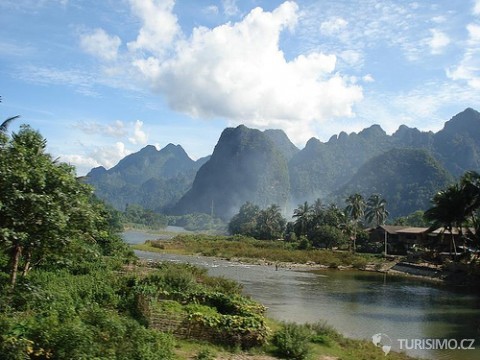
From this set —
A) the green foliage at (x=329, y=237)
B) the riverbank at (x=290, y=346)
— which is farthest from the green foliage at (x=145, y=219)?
the riverbank at (x=290, y=346)

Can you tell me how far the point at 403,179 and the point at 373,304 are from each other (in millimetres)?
144666

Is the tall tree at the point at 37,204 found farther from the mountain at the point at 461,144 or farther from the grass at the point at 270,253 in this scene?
the mountain at the point at 461,144

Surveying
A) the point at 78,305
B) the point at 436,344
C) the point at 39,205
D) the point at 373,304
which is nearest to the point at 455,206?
the point at 373,304

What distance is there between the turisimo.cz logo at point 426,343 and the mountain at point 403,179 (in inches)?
4949

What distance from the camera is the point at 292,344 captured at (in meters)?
13.1

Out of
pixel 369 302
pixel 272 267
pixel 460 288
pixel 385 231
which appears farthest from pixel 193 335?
pixel 385 231

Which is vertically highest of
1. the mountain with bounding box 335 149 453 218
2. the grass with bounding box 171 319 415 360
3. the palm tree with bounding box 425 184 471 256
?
the mountain with bounding box 335 149 453 218

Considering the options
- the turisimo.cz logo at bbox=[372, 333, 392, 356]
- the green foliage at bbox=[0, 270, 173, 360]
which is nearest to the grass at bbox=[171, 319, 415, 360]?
the turisimo.cz logo at bbox=[372, 333, 392, 356]

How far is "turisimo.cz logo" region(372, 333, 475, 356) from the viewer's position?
19.9 meters

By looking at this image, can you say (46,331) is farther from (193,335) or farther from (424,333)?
(424,333)

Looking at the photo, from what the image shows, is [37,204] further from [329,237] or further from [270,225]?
[270,225]

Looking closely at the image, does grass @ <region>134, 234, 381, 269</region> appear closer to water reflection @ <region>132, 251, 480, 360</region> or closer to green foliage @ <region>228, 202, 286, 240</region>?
water reflection @ <region>132, 251, 480, 360</region>

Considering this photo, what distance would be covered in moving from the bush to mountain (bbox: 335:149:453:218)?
136m

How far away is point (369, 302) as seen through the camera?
104 feet
